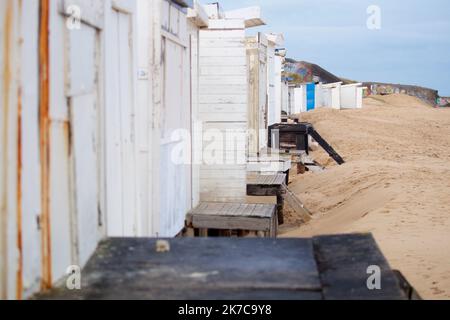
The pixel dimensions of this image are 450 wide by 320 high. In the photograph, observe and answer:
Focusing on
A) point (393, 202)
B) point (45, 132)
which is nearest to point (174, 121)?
point (45, 132)

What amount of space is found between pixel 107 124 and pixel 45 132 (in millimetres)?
1267

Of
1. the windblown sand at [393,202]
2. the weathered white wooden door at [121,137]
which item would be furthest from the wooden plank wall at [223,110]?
the weathered white wooden door at [121,137]

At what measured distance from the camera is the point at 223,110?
32.1 feet

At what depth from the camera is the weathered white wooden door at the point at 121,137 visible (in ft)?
15.9

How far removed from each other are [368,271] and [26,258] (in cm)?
177

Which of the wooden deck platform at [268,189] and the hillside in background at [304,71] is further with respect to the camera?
the hillside in background at [304,71]

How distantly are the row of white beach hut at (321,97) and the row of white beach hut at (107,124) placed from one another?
87.6 feet

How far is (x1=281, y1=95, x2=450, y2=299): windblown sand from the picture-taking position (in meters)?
8.27

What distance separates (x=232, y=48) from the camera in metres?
9.73

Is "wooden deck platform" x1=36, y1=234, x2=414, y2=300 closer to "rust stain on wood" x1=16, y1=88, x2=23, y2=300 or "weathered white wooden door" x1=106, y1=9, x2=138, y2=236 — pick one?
"rust stain on wood" x1=16, y1=88, x2=23, y2=300

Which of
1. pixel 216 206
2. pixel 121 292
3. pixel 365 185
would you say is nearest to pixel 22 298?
pixel 121 292

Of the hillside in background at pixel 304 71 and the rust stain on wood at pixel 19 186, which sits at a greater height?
the hillside in background at pixel 304 71

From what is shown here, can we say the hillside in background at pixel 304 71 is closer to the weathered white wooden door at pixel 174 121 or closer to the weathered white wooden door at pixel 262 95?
the weathered white wooden door at pixel 262 95
